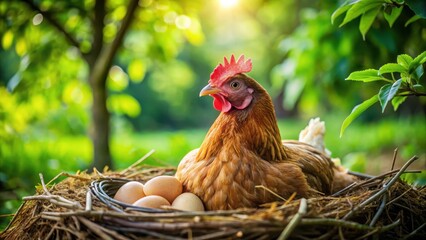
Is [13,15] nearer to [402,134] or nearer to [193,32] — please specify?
[193,32]

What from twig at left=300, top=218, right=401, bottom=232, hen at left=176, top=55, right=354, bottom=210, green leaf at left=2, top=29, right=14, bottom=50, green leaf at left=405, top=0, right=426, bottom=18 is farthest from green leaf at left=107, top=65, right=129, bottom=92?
twig at left=300, top=218, right=401, bottom=232

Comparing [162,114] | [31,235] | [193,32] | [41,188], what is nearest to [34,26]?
[193,32]

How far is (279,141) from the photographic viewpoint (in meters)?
2.22

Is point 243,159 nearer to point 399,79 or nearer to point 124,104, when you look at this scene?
point 399,79

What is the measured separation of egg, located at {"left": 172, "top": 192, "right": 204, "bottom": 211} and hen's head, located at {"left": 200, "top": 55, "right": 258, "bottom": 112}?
51cm

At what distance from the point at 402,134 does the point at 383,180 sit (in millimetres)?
5382

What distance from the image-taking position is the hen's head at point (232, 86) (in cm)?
214

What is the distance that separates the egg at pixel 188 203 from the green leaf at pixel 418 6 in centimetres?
138

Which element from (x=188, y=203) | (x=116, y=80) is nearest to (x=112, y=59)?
(x=116, y=80)

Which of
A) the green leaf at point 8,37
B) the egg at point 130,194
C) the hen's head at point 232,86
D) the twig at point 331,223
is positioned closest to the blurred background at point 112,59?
the green leaf at point 8,37

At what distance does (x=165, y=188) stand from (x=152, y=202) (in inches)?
6.0

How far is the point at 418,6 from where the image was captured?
1.90 m

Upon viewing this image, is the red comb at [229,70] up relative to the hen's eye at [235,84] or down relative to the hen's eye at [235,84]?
up

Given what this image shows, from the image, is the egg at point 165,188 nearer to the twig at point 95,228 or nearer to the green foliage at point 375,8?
the twig at point 95,228
